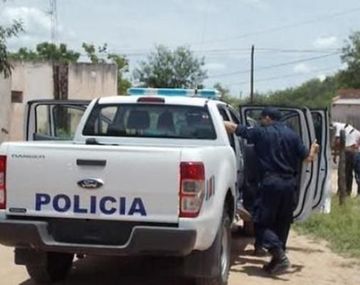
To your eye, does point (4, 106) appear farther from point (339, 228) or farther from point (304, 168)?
point (304, 168)

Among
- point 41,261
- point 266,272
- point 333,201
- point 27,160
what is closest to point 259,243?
point 266,272

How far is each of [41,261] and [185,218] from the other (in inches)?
68.4

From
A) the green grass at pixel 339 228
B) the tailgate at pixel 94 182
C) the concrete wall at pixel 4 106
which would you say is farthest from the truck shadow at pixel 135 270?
the concrete wall at pixel 4 106

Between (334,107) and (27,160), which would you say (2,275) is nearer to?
(27,160)

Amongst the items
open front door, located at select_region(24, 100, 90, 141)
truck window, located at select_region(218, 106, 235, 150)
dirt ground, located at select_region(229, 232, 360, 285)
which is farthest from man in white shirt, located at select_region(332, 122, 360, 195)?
open front door, located at select_region(24, 100, 90, 141)

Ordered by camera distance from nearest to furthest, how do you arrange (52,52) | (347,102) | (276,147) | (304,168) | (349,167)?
1. (276,147)
2. (304,168)
3. (349,167)
4. (347,102)
5. (52,52)

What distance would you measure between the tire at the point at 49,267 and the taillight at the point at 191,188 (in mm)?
1697

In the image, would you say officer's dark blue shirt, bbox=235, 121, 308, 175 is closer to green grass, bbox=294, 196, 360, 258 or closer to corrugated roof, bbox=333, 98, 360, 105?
green grass, bbox=294, 196, 360, 258

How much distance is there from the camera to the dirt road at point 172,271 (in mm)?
7906

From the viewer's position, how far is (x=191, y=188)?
6293 mm

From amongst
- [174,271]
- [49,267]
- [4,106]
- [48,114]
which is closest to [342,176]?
[48,114]

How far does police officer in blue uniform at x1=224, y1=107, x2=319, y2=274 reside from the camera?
8.43 meters

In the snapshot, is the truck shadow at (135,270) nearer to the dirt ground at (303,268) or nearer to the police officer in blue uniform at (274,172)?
the dirt ground at (303,268)

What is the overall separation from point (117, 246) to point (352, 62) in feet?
220
